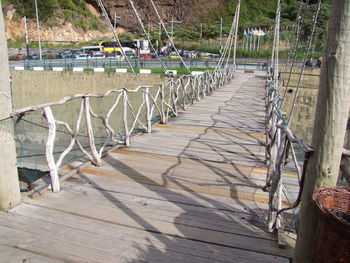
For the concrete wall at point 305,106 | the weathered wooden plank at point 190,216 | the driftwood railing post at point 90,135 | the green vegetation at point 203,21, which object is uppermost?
the green vegetation at point 203,21

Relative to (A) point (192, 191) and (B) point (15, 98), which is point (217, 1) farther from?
(A) point (192, 191)

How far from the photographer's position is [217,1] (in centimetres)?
6512

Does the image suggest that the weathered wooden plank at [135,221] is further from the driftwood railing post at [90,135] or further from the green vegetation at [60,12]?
the green vegetation at [60,12]

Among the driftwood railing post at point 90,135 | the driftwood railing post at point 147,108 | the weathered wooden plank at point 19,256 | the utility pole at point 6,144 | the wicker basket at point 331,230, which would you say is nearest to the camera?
the wicker basket at point 331,230

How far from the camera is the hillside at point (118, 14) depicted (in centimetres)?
4434

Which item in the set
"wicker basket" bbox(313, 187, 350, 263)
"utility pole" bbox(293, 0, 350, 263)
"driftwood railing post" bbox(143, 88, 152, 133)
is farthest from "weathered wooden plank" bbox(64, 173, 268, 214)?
"driftwood railing post" bbox(143, 88, 152, 133)

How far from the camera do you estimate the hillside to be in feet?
145

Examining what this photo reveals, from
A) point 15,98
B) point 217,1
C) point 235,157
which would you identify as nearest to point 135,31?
point 217,1

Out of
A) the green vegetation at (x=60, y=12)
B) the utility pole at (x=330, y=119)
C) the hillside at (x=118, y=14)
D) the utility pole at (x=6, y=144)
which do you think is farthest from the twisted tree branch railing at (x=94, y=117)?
the green vegetation at (x=60, y=12)

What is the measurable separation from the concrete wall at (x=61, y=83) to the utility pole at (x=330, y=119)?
17.0m

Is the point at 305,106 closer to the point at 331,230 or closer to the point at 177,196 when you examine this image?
the point at 177,196

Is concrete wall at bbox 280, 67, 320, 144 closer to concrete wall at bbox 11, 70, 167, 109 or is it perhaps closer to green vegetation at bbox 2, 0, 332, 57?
concrete wall at bbox 11, 70, 167, 109

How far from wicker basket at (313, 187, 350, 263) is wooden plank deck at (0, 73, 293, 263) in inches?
27.4

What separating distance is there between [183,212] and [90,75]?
18.3 metres
